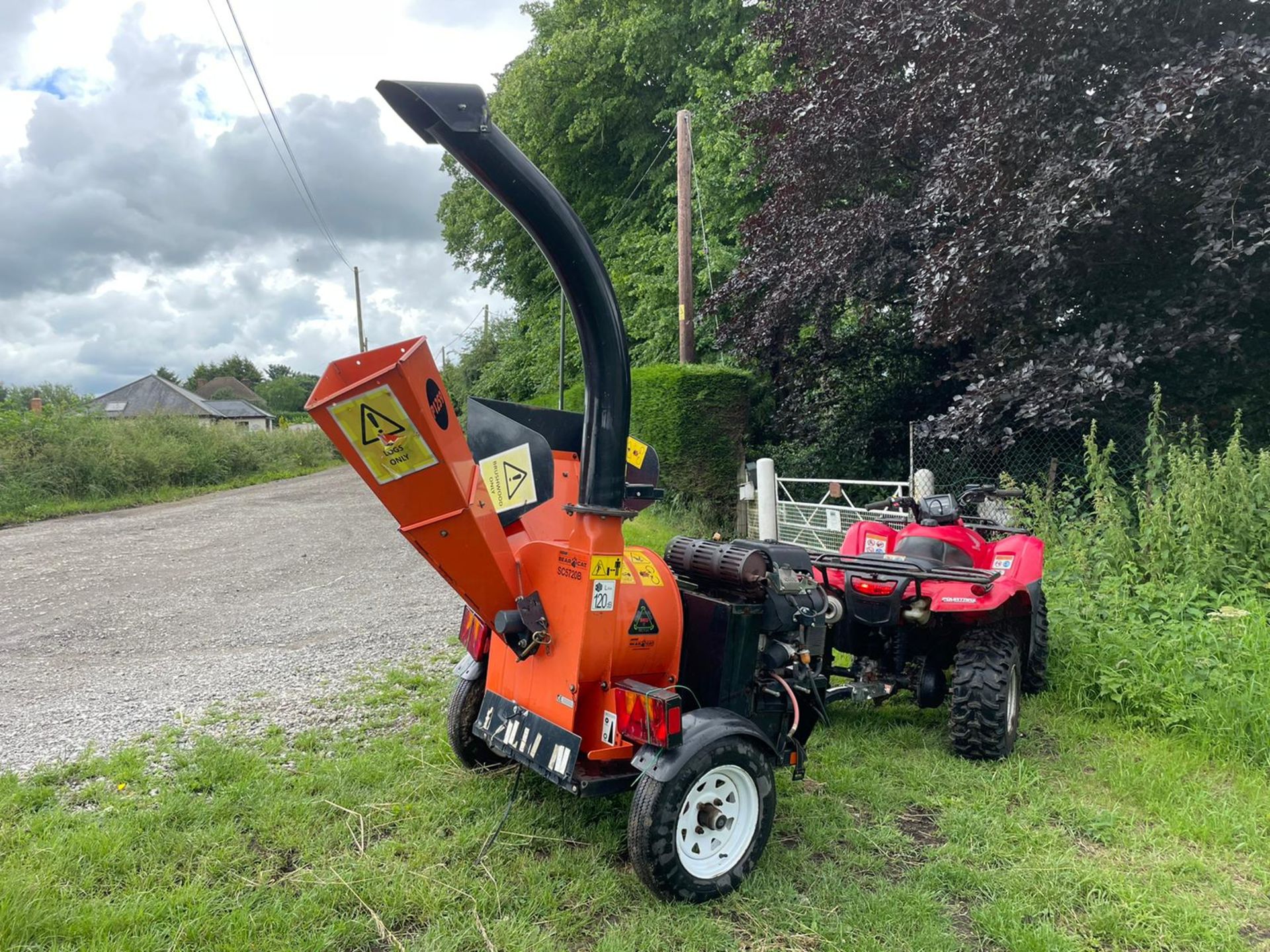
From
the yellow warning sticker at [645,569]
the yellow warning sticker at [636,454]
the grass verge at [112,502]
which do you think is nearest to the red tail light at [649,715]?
the yellow warning sticker at [645,569]

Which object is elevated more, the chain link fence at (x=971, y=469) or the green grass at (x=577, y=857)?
the chain link fence at (x=971, y=469)

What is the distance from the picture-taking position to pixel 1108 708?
15.1ft

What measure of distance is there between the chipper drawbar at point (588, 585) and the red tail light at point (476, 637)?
0.01m

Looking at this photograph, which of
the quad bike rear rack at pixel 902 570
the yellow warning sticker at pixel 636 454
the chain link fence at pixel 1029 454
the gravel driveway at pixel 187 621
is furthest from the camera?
the chain link fence at pixel 1029 454

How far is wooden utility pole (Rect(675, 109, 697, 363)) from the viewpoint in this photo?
11375mm

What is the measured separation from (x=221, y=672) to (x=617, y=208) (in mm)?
17047

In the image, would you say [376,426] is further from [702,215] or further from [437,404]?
[702,215]

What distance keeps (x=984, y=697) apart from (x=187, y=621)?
6.72m

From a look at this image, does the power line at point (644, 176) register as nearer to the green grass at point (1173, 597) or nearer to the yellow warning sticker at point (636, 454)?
the green grass at point (1173, 597)

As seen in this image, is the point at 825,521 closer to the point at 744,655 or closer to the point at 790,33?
the point at 744,655

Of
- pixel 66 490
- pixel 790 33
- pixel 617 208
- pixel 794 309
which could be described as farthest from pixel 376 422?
pixel 617 208

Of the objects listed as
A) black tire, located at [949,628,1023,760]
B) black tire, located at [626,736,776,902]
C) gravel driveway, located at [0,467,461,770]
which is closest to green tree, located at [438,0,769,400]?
gravel driveway, located at [0,467,461,770]

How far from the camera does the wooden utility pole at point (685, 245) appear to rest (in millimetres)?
11375

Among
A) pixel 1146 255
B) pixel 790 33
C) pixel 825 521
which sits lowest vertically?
pixel 825 521
